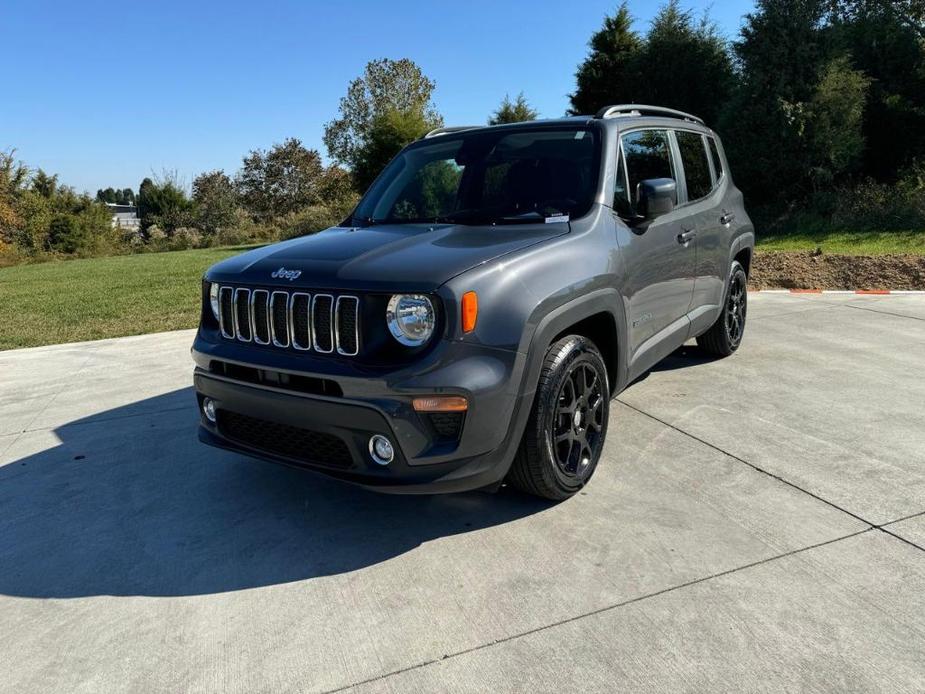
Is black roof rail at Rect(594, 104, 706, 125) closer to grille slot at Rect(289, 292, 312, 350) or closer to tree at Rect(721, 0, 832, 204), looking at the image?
grille slot at Rect(289, 292, 312, 350)

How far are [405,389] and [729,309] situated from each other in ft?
13.4

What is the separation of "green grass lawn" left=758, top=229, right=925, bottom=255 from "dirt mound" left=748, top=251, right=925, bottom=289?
110 centimetres

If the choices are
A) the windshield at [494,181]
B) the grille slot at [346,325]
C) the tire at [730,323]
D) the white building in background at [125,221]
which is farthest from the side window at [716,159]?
the white building in background at [125,221]

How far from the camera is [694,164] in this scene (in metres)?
5.05

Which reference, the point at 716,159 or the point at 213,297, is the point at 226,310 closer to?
the point at 213,297

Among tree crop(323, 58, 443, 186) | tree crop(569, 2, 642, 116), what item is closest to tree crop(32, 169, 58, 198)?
tree crop(323, 58, 443, 186)

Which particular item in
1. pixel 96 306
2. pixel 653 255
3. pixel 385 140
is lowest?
pixel 96 306

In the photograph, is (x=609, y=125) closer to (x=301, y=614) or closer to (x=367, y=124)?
(x=301, y=614)

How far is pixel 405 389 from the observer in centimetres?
271

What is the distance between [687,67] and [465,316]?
67.5ft

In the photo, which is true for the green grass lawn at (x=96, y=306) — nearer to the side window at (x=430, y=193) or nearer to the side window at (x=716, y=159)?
the side window at (x=430, y=193)

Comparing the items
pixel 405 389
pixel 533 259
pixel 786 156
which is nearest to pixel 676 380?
pixel 533 259

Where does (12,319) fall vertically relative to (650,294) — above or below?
below

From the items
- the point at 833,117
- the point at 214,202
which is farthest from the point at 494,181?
the point at 214,202
